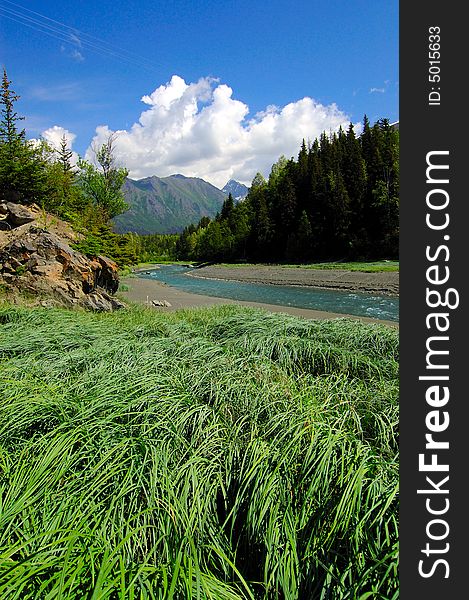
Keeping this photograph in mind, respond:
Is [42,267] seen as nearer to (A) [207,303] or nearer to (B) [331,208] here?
(A) [207,303]

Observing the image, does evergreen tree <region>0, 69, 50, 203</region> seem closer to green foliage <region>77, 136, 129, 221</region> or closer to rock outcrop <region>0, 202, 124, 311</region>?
rock outcrop <region>0, 202, 124, 311</region>

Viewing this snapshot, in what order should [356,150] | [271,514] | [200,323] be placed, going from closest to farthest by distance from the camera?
[271,514] → [200,323] → [356,150]

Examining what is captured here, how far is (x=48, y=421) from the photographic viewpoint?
8.38 ft

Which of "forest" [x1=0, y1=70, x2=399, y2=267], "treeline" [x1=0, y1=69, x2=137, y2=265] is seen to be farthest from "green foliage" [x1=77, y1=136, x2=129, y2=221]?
"treeline" [x1=0, y1=69, x2=137, y2=265]

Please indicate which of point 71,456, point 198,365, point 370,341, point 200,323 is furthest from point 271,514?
point 200,323

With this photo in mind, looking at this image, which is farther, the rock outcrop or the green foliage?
the green foliage

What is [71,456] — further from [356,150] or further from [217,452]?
[356,150]

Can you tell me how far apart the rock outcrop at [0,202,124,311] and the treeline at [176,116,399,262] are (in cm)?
3648

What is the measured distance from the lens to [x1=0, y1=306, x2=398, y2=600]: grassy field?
1.39m

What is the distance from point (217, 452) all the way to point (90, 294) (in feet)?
32.1

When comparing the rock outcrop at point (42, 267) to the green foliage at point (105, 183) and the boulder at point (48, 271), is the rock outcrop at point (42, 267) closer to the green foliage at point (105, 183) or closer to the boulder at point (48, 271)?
the boulder at point (48, 271)

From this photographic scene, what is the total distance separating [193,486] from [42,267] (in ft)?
31.9

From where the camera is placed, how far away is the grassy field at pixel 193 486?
1390 mm

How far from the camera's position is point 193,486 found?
1942 millimetres
